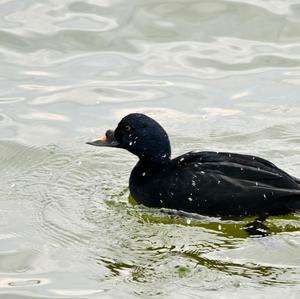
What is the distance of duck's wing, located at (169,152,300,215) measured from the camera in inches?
345

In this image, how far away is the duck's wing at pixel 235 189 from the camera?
8.77m

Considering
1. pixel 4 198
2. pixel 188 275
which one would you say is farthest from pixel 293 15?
pixel 188 275

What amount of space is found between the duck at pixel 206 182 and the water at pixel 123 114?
0.18 m

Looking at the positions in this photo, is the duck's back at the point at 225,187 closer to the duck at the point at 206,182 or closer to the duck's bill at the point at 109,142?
the duck at the point at 206,182

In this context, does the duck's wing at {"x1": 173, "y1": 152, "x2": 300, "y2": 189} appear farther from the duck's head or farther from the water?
the water

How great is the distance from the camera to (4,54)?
13375 millimetres

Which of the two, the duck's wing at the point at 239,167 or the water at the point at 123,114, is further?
the duck's wing at the point at 239,167

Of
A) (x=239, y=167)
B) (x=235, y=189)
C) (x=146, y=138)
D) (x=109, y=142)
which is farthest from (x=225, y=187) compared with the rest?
(x=109, y=142)

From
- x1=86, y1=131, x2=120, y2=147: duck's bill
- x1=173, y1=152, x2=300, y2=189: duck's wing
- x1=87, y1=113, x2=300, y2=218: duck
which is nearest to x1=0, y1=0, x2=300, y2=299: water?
x1=87, y1=113, x2=300, y2=218: duck

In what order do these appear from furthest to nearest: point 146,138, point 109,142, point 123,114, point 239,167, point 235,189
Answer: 1. point 123,114
2. point 109,142
3. point 146,138
4. point 239,167
5. point 235,189

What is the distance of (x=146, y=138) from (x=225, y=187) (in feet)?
3.35

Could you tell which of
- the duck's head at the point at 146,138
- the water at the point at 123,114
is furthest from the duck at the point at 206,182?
the water at the point at 123,114

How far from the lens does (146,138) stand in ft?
30.6

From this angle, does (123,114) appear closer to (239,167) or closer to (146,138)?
(146,138)
